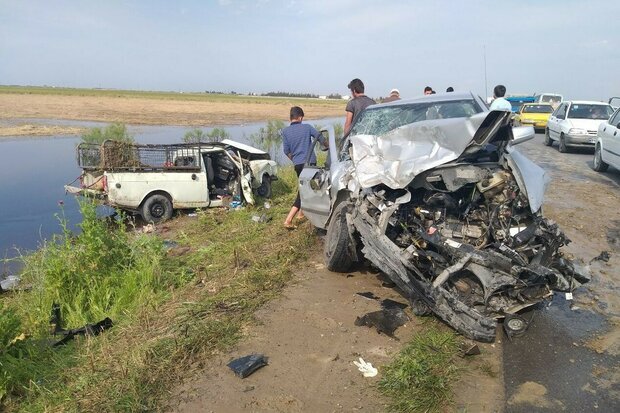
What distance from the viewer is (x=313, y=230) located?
23.2ft

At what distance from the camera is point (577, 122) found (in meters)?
14.4

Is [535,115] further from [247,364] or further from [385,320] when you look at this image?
[247,364]

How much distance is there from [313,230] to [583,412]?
15.1 feet

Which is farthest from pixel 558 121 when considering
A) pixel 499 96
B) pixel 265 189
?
pixel 265 189

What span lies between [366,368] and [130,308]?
280 cm

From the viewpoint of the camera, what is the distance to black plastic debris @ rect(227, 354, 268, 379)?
3384mm

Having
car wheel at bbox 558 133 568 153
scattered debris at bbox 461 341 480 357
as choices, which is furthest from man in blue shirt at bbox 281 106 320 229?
car wheel at bbox 558 133 568 153

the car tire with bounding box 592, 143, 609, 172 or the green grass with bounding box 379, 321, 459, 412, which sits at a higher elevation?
the car tire with bounding box 592, 143, 609, 172

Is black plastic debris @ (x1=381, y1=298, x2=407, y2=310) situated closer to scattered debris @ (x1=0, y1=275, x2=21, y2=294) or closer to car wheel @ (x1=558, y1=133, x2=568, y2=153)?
scattered debris @ (x1=0, y1=275, x2=21, y2=294)

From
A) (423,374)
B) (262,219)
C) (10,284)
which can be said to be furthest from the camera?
(262,219)

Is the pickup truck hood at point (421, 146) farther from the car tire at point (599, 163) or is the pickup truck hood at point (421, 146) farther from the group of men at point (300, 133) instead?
the car tire at point (599, 163)

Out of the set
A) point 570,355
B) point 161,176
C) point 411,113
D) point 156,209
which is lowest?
point 570,355

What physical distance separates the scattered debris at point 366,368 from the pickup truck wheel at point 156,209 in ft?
23.0

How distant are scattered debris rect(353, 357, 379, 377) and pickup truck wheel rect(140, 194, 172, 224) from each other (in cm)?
702
